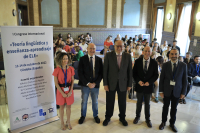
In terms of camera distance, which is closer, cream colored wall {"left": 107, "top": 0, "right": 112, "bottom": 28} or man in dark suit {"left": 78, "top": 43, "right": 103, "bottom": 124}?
man in dark suit {"left": 78, "top": 43, "right": 103, "bottom": 124}

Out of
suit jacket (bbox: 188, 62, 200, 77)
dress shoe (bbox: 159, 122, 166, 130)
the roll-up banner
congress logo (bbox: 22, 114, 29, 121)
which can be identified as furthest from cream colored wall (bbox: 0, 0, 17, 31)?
suit jacket (bbox: 188, 62, 200, 77)

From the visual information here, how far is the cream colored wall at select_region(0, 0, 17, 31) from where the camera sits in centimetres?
824

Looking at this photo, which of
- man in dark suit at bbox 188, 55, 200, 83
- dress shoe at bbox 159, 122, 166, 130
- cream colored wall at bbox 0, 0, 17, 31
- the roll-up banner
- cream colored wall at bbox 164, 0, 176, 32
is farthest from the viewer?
cream colored wall at bbox 164, 0, 176, 32

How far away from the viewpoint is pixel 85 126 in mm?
3617

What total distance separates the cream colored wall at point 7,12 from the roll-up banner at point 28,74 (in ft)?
20.1

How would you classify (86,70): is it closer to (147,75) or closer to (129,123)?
(147,75)

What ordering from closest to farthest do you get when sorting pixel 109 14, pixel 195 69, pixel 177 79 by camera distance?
pixel 177 79, pixel 195 69, pixel 109 14

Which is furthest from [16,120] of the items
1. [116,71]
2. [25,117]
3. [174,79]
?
[174,79]

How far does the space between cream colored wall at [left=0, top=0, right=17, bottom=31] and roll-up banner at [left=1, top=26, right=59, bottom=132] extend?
6135mm

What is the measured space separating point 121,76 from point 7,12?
7.96 metres

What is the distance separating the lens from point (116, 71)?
11.0 feet

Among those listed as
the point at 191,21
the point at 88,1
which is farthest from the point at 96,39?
the point at 191,21

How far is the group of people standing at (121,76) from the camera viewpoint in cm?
328

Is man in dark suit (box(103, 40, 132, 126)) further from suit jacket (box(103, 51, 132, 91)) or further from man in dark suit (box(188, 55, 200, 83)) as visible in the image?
man in dark suit (box(188, 55, 200, 83))
